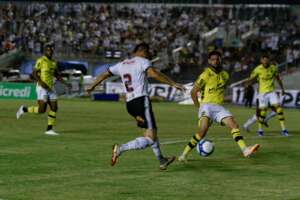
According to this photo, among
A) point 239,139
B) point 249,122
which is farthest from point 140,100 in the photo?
point 249,122

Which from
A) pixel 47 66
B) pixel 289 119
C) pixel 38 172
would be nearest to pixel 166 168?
pixel 38 172

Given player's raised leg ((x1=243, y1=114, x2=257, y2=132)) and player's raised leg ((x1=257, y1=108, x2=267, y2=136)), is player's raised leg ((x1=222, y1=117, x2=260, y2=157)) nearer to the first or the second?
player's raised leg ((x1=257, y1=108, x2=267, y2=136))

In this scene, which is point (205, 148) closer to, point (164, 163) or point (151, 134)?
point (164, 163)

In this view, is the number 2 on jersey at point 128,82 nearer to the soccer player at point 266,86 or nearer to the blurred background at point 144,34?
the soccer player at point 266,86

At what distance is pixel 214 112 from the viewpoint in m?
14.9

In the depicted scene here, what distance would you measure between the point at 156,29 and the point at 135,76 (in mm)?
45484

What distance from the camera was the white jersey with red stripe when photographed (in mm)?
13781

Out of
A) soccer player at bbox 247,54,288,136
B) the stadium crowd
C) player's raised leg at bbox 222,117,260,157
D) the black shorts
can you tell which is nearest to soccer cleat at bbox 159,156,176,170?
the black shorts

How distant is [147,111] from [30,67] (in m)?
45.7

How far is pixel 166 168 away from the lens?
13.9 metres

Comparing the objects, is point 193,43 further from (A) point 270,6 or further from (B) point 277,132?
(B) point 277,132

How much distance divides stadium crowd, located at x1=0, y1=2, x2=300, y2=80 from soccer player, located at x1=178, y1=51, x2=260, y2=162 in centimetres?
3654

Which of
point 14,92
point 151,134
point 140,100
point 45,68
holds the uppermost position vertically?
point 140,100

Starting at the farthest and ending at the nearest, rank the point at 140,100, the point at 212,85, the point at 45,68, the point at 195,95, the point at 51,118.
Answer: the point at 45,68, the point at 51,118, the point at 212,85, the point at 195,95, the point at 140,100
